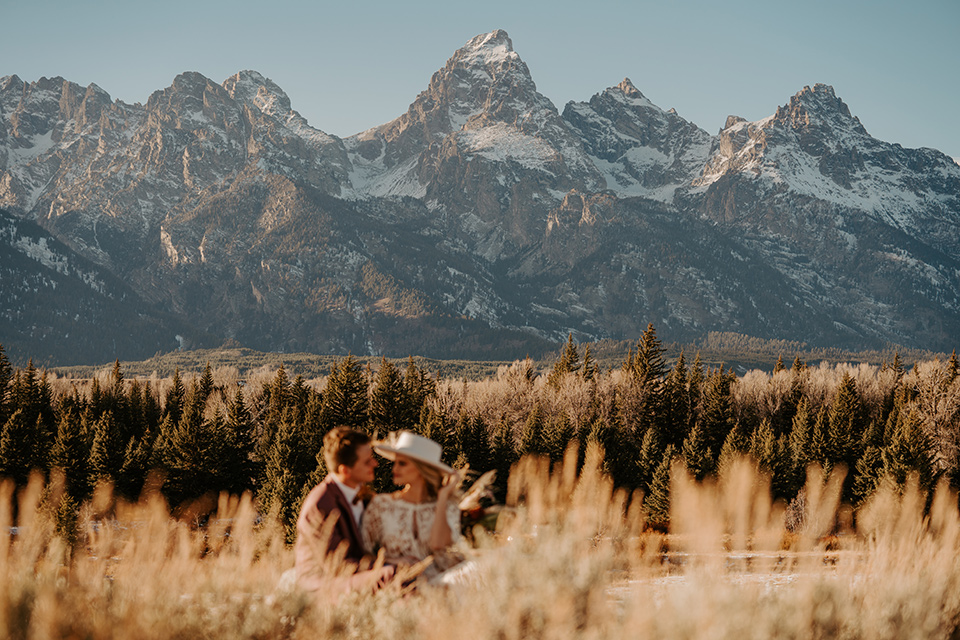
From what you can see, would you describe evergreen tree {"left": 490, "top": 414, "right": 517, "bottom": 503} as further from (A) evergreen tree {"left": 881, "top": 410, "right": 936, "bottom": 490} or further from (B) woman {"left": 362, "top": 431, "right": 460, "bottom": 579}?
(B) woman {"left": 362, "top": 431, "right": 460, "bottom": 579}

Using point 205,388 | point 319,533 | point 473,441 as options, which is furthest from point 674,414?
point 319,533

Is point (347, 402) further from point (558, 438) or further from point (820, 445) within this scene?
point (820, 445)

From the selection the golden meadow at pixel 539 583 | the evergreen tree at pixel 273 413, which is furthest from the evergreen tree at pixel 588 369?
the golden meadow at pixel 539 583

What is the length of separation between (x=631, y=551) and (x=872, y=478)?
56.5m

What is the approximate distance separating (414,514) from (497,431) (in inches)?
2309

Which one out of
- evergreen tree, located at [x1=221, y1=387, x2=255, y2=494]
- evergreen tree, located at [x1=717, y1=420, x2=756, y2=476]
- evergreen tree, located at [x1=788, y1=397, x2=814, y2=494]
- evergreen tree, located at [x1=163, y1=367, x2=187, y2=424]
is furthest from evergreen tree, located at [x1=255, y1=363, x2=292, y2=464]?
evergreen tree, located at [x1=788, y1=397, x2=814, y2=494]

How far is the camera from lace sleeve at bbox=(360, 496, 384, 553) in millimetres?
7723

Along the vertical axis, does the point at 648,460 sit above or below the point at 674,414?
below

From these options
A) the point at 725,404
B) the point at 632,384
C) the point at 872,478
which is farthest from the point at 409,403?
the point at 872,478

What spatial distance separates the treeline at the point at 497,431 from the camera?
56531mm

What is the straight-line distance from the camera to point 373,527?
7746mm

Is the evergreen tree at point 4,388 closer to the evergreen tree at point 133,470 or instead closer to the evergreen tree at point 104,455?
the evergreen tree at point 104,455

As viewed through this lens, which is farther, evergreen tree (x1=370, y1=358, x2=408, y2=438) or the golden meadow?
evergreen tree (x1=370, y1=358, x2=408, y2=438)

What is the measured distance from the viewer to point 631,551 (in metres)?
7.46
